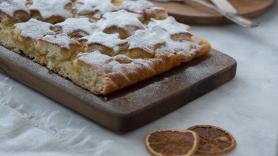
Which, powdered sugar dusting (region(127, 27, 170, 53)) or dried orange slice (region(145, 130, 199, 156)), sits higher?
powdered sugar dusting (region(127, 27, 170, 53))

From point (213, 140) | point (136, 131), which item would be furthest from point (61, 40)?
point (213, 140)

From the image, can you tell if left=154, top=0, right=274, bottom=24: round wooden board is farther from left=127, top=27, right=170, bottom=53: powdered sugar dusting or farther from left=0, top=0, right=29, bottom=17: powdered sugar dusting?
left=0, top=0, right=29, bottom=17: powdered sugar dusting

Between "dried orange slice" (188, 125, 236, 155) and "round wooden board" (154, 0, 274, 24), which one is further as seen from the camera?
"round wooden board" (154, 0, 274, 24)

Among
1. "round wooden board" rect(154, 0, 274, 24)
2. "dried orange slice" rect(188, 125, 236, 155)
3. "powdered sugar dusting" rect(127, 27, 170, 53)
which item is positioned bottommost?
"round wooden board" rect(154, 0, 274, 24)

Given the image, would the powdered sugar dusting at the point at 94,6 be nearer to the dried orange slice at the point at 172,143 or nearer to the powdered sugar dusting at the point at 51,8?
the powdered sugar dusting at the point at 51,8

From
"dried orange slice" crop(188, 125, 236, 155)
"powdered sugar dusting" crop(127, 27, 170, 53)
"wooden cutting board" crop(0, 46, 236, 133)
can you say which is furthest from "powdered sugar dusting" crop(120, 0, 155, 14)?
"dried orange slice" crop(188, 125, 236, 155)

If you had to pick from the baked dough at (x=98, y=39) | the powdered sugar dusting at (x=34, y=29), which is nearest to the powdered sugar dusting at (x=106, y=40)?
the baked dough at (x=98, y=39)

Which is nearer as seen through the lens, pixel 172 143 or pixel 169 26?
pixel 172 143

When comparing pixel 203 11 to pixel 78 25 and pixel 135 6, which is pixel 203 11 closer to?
pixel 135 6
